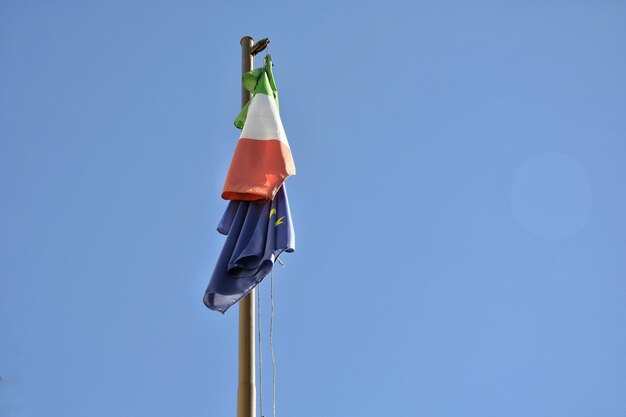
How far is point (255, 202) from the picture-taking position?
25.0 feet

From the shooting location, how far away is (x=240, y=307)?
6773 millimetres

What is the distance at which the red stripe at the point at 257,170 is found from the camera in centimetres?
756

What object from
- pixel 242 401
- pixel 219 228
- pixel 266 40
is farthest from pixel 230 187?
pixel 242 401

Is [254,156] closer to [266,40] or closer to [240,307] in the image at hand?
[266,40]

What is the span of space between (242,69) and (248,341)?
2899mm

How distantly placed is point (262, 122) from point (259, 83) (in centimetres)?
44

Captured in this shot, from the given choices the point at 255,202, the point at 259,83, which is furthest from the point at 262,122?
the point at 255,202

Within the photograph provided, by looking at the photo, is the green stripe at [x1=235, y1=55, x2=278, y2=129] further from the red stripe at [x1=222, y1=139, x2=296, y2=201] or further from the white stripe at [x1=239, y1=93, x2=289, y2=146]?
the red stripe at [x1=222, y1=139, x2=296, y2=201]

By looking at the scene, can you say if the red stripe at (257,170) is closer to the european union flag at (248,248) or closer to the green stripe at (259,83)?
the european union flag at (248,248)

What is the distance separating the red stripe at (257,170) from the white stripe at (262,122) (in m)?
0.06

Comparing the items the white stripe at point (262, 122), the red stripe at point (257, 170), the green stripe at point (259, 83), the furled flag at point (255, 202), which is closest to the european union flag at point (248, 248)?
the furled flag at point (255, 202)

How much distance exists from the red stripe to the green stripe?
1.03ft

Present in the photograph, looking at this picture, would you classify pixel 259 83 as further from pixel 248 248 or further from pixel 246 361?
pixel 246 361

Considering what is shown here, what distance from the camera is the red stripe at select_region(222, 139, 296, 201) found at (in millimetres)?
7562
